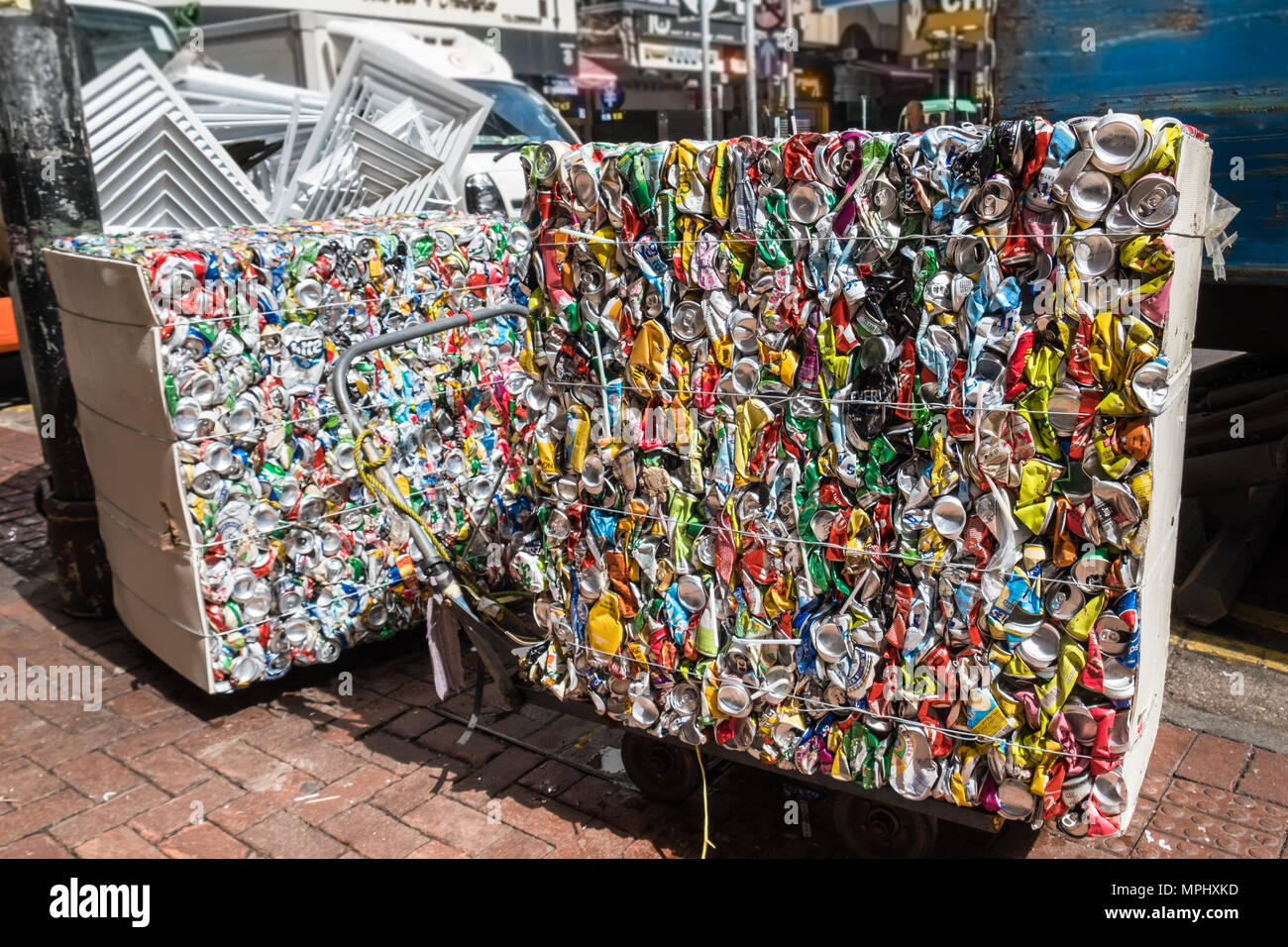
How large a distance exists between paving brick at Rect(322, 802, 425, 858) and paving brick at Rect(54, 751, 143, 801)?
943 millimetres

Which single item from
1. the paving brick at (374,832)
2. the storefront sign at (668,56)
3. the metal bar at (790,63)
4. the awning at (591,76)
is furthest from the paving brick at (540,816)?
the storefront sign at (668,56)

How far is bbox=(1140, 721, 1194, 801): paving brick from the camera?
Result: 3.67 m

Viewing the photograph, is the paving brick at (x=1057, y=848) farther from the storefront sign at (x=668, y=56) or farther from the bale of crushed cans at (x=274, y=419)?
the storefront sign at (x=668, y=56)

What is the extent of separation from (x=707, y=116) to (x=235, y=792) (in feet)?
63.3

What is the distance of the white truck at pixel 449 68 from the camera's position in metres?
10.3

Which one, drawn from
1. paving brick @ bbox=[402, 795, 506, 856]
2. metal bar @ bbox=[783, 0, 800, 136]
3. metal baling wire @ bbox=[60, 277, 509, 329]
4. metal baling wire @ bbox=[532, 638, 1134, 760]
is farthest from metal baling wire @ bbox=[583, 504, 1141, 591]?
metal bar @ bbox=[783, 0, 800, 136]

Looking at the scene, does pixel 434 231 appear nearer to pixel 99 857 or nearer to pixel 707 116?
pixel 99 857

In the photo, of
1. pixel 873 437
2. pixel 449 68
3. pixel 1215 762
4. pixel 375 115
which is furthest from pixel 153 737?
pixel 449 68

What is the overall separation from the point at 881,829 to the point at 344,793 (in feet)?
6.43

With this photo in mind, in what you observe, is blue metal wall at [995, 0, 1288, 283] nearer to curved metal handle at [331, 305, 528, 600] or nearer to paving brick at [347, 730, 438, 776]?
curved metal handle at [331, 305, 528, 600]

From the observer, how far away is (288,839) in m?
3.63

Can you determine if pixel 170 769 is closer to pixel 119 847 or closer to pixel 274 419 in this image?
pixel 119 847

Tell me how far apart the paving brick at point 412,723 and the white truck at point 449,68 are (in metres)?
5.30

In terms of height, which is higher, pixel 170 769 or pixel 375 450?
pixel 375 450
